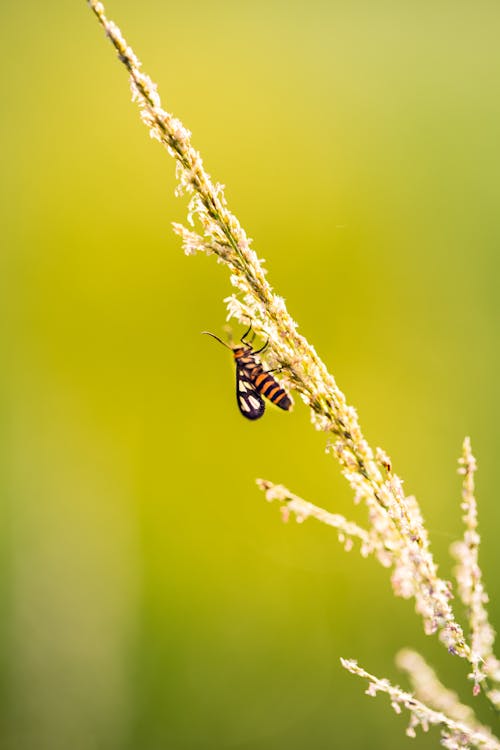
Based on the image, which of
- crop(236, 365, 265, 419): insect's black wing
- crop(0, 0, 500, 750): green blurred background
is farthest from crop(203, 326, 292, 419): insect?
crop(0, 0, 500, 750): green blurred background

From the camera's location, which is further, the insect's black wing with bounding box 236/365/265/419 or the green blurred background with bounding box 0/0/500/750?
the green blurred background with bounding box 0/0/500/750

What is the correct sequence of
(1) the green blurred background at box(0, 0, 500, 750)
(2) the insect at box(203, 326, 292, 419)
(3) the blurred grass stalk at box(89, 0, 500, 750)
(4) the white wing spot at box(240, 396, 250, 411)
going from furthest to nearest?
(1) the green blurred background at box(0, 0, 500, 750), (4) the white wing spot at box(240, 396, 250, 411), (2) the insect at box(203, 326, 292, 419), (3) the blurred grass stalk at box(89, 0, 500, 750)

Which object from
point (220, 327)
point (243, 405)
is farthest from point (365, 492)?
point (220, 327)

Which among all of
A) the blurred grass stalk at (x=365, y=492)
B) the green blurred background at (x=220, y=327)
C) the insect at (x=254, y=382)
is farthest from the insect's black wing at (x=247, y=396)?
the green blurred background at (x=220, y=327)

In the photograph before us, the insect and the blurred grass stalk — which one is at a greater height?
the insect

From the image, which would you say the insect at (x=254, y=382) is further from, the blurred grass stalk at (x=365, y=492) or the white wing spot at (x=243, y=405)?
the blurred grass stalk at (x=365, y=492)

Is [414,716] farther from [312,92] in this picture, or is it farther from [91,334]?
[312,92]

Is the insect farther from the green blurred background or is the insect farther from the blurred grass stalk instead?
the green blurred background
